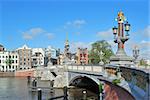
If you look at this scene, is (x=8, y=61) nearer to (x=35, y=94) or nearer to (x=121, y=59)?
(x=35, y=94)

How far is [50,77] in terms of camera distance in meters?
68.2

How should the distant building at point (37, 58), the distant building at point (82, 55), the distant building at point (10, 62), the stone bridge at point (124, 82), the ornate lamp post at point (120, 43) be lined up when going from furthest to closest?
1. the distant building at point (37, 58)
2. the distant building at point (10, 62)
3. the distant building at point (82, 55)
4. the ornate lamp post at point (120, 43)
5. the stone bridge at point (124, 82)

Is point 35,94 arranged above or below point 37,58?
below

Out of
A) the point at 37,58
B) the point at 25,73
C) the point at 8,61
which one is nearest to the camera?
the point at 25,73

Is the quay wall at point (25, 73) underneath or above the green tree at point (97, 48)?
underneath

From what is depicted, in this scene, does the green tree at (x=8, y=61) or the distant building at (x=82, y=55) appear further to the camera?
the green tree at (x=8, y=61)

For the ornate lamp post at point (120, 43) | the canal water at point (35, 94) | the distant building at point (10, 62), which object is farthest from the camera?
the distant building at point (10, 62)

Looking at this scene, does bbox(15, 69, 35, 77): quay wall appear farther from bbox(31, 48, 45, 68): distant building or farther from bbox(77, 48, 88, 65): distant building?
bbox(31, 48, 45, 68): distant building

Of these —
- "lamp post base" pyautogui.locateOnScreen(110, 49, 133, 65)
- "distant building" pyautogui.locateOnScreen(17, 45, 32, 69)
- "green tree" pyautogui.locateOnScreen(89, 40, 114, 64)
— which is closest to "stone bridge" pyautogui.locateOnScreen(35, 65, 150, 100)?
"lamp post base" pyautogui.locateOnScreen(110, 49, 133, 65)

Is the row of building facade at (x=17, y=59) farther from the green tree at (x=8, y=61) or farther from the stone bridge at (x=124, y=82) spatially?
the stone bridge at (x=124, y=82)

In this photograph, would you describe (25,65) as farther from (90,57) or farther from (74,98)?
(74,98)

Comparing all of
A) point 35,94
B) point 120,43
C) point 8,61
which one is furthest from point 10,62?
point 120,43

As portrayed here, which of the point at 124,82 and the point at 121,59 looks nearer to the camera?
the point at 124,82

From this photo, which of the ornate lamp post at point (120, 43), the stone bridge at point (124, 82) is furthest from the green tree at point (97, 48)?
the ornate lamp post at point (120, 43)
